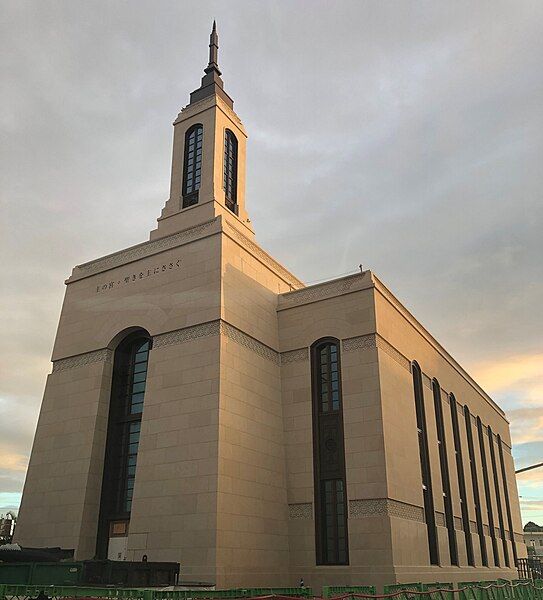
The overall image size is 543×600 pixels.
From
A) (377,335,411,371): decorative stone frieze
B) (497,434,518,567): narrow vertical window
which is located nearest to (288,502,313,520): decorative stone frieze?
(377,335,411,371): decorative stone frieze

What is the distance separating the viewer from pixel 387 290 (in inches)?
1302

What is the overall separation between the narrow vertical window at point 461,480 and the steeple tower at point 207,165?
18.4 metres

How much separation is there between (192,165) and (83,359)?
1340 centimetres

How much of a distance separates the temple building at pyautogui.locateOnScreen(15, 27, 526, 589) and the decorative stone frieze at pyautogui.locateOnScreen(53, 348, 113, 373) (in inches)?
4.7

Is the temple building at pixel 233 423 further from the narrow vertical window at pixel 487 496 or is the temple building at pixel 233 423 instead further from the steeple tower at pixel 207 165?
the narrow vertical window at pixel 487 496

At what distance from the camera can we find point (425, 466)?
32875mm

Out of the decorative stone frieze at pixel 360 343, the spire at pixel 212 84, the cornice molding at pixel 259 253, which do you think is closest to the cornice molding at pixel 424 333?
the decorative stone frieze at pixel 360 343

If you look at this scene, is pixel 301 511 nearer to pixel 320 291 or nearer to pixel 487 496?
pixel 320 291

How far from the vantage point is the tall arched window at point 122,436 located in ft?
93.0

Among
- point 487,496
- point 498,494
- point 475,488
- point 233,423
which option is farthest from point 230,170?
point 498,494

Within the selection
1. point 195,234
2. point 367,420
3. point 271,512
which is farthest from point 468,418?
point 195,234

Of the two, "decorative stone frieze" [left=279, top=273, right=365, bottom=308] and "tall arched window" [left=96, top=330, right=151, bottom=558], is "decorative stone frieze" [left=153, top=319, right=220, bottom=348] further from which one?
"decorative stone frieze" [left=279, top=273, right=365, bottom=308]

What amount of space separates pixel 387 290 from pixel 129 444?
1550 cm

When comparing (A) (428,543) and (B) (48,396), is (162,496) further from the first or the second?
(A) (428,543)
